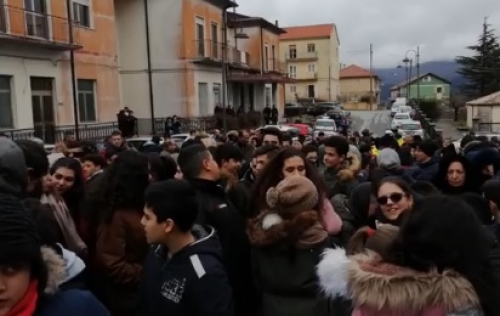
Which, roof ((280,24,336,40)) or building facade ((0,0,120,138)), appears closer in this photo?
building facade ((0,0,120,138))

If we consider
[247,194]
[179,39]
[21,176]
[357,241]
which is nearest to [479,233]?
[357,241]

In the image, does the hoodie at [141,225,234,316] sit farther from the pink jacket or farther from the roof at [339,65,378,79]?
the roof at [339,65,378,79]

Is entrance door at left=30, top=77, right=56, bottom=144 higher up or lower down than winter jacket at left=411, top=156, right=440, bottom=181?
higher up

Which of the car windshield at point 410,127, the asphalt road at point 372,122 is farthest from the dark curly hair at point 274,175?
the asphalt road at point 372,122

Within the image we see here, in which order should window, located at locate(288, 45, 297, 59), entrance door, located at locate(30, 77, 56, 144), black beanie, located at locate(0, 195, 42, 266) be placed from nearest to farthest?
black beanie, located at locate(0, 195, 42, 266) < entrance door, located at locate(30, 77, 56, 144) < window, located at locate(288, 45, 297, 59)

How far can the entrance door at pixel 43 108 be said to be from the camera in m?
21.6

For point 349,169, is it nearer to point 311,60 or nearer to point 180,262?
point 180,262

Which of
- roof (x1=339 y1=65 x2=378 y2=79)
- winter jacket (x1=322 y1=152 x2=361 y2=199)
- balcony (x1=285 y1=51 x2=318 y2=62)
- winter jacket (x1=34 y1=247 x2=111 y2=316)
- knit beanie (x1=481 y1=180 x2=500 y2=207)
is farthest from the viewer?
roof (x1=339 y1=65 x2=378 y2=79)

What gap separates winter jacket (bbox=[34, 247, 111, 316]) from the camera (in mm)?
1898

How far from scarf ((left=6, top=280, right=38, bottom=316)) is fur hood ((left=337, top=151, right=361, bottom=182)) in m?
4.09

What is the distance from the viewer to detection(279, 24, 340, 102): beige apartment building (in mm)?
88062

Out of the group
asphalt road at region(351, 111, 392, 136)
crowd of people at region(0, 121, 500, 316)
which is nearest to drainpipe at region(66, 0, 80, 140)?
crowd of people at region(0, 121, 500, 316)

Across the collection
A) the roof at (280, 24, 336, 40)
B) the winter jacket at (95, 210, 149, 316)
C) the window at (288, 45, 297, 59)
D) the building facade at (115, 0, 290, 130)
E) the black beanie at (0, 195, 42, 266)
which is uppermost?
the roof at (280, 24, 336, 40)

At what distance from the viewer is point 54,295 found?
6.35ft
